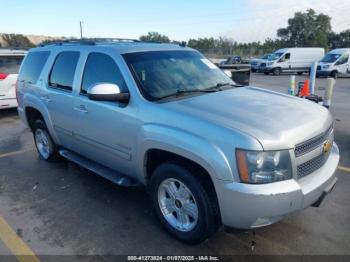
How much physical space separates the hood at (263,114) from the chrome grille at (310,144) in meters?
0.04

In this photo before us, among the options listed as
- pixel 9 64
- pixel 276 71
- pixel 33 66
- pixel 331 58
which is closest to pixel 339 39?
pixel 276 71

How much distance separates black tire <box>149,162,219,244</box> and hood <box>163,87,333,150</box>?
1.76 ft

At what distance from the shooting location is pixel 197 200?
9.89 feet

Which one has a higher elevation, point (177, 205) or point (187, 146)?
point (187, 146)

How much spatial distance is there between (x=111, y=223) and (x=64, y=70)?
2.28 m

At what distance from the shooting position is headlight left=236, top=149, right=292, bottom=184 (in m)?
2.65

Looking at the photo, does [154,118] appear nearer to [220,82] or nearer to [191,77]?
[191,77]

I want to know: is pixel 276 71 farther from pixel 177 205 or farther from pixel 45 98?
pixel 177 205

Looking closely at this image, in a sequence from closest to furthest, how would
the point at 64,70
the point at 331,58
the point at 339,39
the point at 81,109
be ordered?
the point at 81,109
the point at 64,70
the point at 331,58
the point at 339,39

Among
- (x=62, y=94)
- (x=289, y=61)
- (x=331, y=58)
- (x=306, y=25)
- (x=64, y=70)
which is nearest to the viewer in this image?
(x=62, y=94)

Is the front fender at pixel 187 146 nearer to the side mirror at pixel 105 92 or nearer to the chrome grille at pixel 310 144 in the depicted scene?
the side mirror at pixel 105 92

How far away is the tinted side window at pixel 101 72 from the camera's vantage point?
3777mm

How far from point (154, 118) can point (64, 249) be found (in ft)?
5.11

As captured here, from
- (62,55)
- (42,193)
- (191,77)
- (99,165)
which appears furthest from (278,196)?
(62,55)
